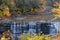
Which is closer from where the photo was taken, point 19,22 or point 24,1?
point 19,22

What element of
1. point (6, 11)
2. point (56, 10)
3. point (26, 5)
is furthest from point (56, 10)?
point (6, 11)

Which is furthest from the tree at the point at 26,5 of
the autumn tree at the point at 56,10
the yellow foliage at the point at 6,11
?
the autumn tree at the point at 56,10

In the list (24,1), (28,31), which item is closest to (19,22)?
Answer: (28,31)

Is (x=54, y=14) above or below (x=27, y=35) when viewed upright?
above

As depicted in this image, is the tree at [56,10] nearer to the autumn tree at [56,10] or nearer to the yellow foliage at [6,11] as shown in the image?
the autumn tree at [56,10]

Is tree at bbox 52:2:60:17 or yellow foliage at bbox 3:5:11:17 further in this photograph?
tree at bbox 52:2:60:17

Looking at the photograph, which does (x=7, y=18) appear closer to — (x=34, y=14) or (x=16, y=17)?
(x=16, y=17)

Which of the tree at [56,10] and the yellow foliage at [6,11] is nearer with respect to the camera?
the yellow foliage at [6,11]

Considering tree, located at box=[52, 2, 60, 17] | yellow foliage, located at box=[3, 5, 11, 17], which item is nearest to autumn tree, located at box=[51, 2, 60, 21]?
tree, located at box=[52, 2, 60, 17]

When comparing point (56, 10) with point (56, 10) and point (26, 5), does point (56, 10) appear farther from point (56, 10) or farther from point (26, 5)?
point (26, 5)

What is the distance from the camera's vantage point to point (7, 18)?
504 cm

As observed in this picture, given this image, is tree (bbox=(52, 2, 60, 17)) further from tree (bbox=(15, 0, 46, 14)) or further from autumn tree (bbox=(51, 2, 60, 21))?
tree (bbox=(15, 0, 46, 14))

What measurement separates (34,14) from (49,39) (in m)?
0.86

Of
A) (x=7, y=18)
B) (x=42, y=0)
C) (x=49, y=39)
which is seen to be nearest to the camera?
(x=49, y=39)
